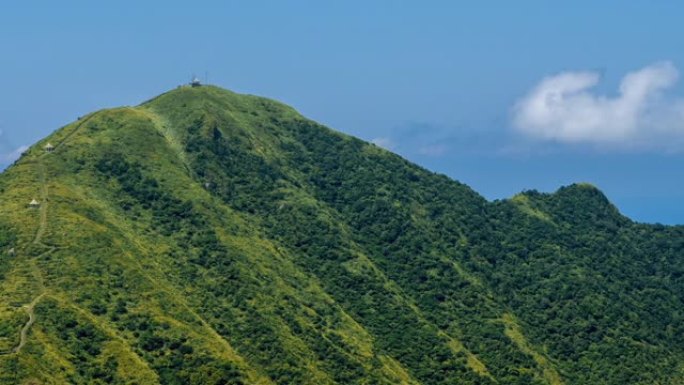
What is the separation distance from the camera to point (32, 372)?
197750 mm

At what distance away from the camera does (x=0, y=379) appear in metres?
196

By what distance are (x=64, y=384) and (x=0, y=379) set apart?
32.3 feet

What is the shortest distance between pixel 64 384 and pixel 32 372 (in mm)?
5401

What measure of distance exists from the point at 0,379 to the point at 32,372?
4.88 meters

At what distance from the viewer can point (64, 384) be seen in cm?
19988
